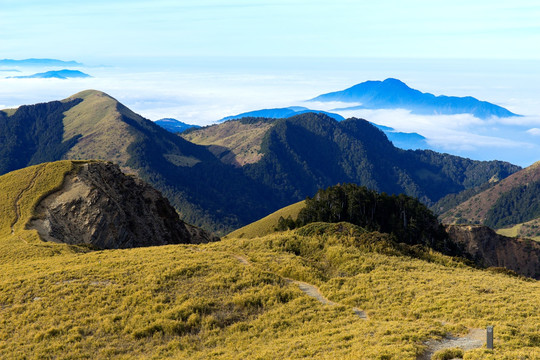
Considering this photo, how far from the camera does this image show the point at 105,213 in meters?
66.2

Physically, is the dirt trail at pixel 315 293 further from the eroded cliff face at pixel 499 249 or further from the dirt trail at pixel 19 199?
the eroded cliff face at pixel 499 249

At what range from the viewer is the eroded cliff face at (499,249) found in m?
135

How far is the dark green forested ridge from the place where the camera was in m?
110

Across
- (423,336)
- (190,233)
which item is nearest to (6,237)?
(190,233)

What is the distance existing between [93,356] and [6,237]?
41.1 meters

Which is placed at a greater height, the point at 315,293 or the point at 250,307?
the point at 315,293

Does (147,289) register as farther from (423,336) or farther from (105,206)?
(105,206)

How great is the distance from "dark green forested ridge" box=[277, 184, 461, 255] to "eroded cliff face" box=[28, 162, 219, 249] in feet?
128

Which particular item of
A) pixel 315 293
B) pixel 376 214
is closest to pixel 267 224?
pixel 376 214

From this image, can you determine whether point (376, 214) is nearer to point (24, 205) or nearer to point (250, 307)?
point (24, 205)

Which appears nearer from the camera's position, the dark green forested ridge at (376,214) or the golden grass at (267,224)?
the dark green forested ridge at (376,214)

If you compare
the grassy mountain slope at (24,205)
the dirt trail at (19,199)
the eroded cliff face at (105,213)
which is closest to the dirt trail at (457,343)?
the grassy mountain slope at (24,205)

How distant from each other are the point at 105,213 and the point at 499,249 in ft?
397

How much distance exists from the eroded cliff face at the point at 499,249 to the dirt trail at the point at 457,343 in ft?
397
